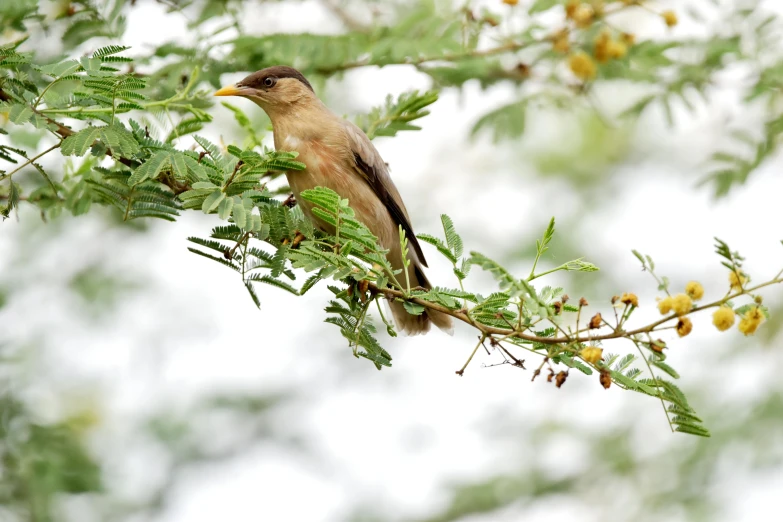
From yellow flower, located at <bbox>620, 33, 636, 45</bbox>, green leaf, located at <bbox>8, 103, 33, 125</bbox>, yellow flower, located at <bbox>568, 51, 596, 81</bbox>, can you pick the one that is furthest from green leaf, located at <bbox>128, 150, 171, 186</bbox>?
yellow flower, located at <bbox>620, 33, 636, 45</bbox>

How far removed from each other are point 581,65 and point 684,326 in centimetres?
317

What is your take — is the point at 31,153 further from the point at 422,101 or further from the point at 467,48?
the point at 467,48

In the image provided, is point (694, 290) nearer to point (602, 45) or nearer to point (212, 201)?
point (212, 201)

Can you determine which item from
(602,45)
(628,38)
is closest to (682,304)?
(602,45)

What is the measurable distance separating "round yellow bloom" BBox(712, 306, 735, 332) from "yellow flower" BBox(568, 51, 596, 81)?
10.1ft

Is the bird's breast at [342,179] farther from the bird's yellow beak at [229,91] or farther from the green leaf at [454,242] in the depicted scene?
the green leaf at [454,242]

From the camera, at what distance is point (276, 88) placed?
5152 millimetres

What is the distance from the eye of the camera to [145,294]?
8.28 metres

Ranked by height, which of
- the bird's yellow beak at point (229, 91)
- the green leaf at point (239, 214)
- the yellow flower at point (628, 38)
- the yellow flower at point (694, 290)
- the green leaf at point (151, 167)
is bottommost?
the yellow flower at point (694, 290)

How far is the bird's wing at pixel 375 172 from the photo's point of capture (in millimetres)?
4957

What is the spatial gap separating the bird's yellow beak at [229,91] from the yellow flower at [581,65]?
6.62 feet

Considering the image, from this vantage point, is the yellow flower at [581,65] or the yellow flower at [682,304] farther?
the yellow flower at [581,65]

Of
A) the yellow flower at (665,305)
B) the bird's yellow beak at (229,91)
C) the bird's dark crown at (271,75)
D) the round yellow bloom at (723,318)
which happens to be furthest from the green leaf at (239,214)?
the bird's dark crown at (271,75)

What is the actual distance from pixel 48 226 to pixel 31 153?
2.65m
